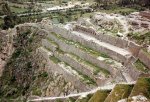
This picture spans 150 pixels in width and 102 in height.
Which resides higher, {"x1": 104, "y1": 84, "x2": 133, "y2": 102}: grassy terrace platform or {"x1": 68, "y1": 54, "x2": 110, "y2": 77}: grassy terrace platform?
{"x1": 104, "y1": 84, "x2": 133, "y2": 102}: grassy terrace platform

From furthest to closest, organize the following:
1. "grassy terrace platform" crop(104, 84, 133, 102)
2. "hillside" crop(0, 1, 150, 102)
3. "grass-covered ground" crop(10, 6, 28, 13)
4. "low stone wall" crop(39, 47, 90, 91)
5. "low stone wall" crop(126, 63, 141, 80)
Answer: "grass-covered ground" crop(10, 6, 28, 13) < "low stone wall" crop(39, 47, 90, 91) < "hillside" crop(0, 1, 150, 102) < "low stone wall" crop(126, 63, 141, 80) < "grassy terrace platform" crop(104, 84, 133, 102)

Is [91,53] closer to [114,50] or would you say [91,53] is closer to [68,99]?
[114,50]

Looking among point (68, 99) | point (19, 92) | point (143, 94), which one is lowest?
point (19, 92)

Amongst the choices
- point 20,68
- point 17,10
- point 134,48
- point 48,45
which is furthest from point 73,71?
point 17,10

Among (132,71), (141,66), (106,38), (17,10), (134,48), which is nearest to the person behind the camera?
(141,66)

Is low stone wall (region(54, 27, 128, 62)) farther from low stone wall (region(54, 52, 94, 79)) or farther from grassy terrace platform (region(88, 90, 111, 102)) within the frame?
grassy terrace platform (region(88, 90, 111, 102))

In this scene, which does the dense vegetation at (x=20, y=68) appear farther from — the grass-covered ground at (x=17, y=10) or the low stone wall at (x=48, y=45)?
the grass-covered ground at (x=17, y=10)

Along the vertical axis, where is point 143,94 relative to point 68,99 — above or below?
above

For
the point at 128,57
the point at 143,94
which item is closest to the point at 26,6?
the point at 128,57

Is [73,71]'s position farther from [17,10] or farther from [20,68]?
[17,10]

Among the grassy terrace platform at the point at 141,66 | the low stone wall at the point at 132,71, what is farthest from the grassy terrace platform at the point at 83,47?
the grassy terrace platform at the point at 141,66

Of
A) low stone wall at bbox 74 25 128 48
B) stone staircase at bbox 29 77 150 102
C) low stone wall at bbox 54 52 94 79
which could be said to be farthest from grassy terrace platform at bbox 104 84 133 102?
low stone wall at bbox 74 25 128 48
